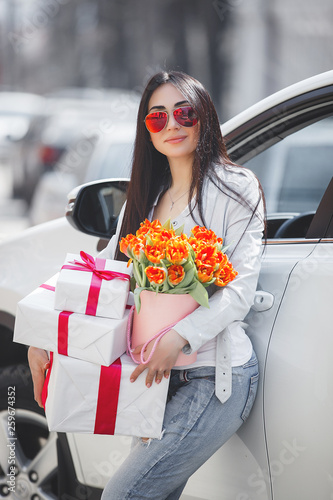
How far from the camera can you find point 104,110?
11.7 meters

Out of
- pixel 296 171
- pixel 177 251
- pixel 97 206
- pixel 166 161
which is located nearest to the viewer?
pixel 177 251

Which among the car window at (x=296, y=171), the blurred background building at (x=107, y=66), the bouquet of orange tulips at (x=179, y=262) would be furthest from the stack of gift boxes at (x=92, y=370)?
the blurred background building at (x=107, y=66)

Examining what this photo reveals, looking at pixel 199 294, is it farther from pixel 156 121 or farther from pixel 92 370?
pixel 156 121

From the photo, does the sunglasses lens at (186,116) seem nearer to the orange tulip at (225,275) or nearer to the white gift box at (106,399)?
the orange tulip at (225,275)

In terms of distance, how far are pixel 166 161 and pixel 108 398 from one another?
906 mm

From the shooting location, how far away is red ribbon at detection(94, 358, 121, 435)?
6.12 ft

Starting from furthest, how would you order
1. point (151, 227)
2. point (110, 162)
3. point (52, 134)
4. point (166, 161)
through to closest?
point (52, 134) → point (110, 162) → point (166, 161) → point (151, 227)

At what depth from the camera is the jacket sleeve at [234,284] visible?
1.83m

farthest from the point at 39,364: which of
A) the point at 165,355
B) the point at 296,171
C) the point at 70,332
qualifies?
the point at 296,171

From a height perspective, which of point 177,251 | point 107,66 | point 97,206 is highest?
point 177,251

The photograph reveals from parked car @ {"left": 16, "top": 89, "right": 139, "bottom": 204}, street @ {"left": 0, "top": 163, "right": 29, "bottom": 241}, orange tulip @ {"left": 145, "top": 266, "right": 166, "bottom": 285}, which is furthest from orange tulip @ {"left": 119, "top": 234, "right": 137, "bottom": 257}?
parked car @ {"left": 16, "top": 89, "right": 139, "bottom": 204}

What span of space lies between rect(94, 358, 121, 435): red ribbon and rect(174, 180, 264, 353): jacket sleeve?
224 millimetres

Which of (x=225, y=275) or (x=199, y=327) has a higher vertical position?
(x=225, y=275)

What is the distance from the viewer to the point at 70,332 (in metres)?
1.88
